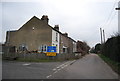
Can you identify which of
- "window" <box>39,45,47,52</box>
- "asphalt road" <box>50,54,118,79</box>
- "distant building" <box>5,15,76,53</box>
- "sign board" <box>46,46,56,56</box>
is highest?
"distant building" <box>5,15,76,53</box>

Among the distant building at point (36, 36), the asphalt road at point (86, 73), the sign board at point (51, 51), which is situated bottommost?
the asphalt road at point (86, 73)

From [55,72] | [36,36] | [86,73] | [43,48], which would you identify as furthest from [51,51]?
[86,73]

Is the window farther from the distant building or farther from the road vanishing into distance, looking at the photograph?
the road vanishing into distance

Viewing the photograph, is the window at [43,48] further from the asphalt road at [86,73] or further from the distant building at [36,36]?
the asphalt road at [86,73]

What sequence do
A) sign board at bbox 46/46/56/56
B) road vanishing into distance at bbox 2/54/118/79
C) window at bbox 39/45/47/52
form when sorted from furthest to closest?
1. window at bbox 39/45/47/52
2. sign board at bbox 46/46/56/56
3. road vanishing into distance at bbox 2/54/118/79

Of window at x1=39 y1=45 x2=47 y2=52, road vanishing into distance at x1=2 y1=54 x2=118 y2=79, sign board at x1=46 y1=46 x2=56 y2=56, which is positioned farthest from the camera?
window at x1=39 y1=45 x2=47 y2=52

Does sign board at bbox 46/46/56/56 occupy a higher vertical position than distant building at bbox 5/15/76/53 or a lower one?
lower

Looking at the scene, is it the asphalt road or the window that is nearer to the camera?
the asphalt road

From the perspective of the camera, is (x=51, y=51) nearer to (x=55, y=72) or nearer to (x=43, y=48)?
(x=43, y=48)

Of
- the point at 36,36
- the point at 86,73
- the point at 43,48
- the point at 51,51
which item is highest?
the point at 36,36

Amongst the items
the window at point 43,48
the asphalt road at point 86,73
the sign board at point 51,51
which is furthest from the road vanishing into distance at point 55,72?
the window at point 43,48

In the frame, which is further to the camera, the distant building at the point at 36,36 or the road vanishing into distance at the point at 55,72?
the distant building at the point at 36,36

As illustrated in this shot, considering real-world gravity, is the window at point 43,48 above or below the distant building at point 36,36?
below

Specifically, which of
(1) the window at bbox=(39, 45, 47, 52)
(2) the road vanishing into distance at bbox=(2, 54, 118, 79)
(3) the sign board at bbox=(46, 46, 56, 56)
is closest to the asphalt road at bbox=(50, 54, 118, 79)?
(2) the road vanishing into distance at bbox=(2, 54, 118, 79)
